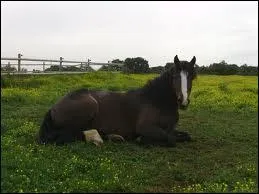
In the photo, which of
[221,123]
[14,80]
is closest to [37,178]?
[221,123]

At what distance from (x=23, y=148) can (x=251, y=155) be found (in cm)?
435

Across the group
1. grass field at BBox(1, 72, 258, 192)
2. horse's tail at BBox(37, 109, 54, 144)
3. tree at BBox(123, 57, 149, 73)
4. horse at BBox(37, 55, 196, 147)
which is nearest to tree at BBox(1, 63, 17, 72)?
grass field at BBox(1, 72, 258, 192)

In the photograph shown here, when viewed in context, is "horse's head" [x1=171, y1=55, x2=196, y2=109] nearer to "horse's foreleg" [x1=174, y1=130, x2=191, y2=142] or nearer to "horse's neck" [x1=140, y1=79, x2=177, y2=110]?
"horse's neck" [x1=140, y1=79, x2=177, y2=110]

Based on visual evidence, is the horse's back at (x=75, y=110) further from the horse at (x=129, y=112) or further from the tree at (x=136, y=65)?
the tree at (x=136, y=65)

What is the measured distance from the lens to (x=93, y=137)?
34.7 feet

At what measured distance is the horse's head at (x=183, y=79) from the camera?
10.6 m

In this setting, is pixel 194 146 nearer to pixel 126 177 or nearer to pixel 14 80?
pixel 126 177

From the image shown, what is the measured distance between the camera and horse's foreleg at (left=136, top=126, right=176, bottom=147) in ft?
35.6

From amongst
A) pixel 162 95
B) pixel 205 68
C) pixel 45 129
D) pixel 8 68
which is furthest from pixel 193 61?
pixel 205 68

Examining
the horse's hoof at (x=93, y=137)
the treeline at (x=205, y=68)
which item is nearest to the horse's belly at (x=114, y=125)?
the horse's hoof at (x=93, y=137)

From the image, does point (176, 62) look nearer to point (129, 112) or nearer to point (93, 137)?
point (129, 112)

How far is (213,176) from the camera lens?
26.2 ft

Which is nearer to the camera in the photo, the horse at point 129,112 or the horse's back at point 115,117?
the horse at point 129,112

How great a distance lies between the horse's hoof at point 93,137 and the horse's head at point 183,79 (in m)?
1.84
